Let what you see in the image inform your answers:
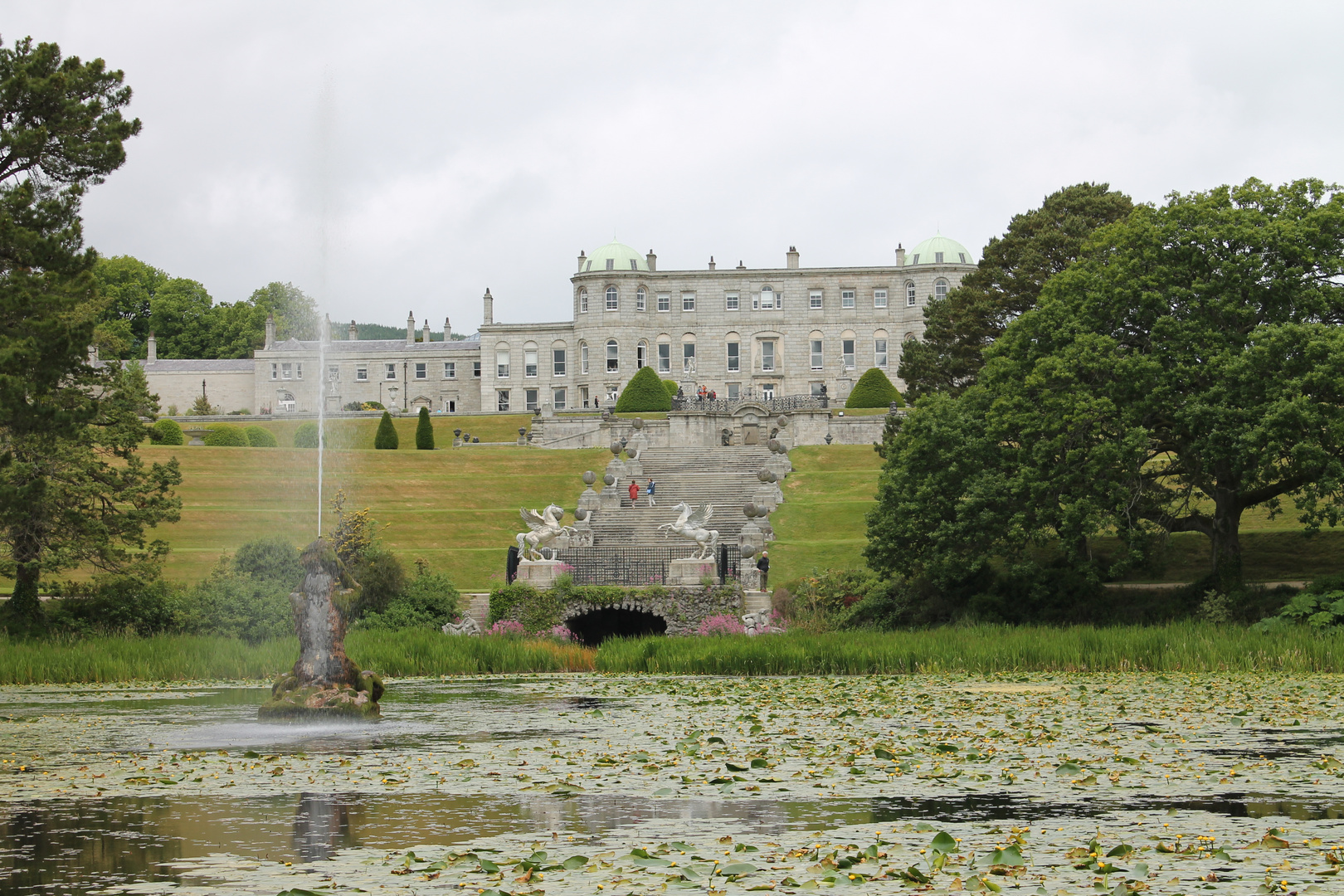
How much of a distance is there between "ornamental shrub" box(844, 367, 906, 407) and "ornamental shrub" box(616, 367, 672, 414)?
9.59 metres

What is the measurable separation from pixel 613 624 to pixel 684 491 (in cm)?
1261

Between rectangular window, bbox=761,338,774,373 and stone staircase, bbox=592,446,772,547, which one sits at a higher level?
rectangular window, bbox=761,338,774,373

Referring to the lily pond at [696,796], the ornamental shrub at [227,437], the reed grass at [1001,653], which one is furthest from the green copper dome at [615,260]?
the lily pond at [696,796]

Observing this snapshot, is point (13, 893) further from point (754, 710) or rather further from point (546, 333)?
point (546, 333)

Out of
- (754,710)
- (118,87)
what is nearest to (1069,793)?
(754,710)

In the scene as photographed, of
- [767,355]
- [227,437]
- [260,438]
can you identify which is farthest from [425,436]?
[767,355]

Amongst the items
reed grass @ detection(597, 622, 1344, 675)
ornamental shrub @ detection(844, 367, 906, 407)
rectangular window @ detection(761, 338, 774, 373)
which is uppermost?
rectangular window @ detection(761, 338, 774, 373)

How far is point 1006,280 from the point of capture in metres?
47.5

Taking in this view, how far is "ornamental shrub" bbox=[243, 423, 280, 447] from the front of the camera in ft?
219

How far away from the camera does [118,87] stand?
26.0 m

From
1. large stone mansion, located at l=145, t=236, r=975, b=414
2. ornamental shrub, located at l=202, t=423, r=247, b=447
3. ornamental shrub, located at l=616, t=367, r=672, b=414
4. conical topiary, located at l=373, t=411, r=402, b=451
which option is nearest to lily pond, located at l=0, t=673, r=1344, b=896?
conical topiary, located at l=373, t=411, r=402, b=451

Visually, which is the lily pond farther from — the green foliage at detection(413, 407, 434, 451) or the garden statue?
the green foliage at detection(413, 407, 434, 451)

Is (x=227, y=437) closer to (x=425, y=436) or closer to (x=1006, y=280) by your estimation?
(x=425, y=436)

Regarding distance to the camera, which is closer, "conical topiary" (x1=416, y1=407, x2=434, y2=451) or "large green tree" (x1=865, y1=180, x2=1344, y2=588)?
"large green tree" (x1=865, y1=180, x2=1344, y2=588)
